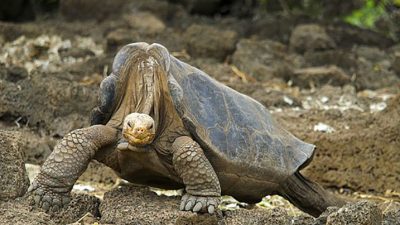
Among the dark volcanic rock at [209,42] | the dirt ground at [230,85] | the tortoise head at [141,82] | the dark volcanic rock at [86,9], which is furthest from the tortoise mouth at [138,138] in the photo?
the dark volcanic rock at [86,9]

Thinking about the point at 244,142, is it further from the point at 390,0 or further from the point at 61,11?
the point at 390,0

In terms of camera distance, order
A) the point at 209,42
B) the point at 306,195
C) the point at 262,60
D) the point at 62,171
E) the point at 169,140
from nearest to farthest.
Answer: the point at 62,171
the point at 169,140
the point at 306,195
the point at 262,60
the point at 209,42

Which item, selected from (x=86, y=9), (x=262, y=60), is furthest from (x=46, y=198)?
(x=86, y=9)

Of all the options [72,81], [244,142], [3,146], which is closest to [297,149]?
[244,142]

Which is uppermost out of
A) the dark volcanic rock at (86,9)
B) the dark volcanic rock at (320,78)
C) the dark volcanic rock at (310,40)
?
the dark volcanic rock at (86,9)

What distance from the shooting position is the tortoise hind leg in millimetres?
4773

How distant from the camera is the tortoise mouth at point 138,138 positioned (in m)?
3.83

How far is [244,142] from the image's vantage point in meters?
4.26

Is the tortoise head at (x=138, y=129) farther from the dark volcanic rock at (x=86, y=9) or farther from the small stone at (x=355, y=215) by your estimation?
the dark volcanic rock at (x=86, y=9)

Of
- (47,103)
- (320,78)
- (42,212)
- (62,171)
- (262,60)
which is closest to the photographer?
(42,212)

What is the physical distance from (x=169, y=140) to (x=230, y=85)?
11.6 feet

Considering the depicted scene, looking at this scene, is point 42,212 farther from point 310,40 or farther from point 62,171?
point 310,40

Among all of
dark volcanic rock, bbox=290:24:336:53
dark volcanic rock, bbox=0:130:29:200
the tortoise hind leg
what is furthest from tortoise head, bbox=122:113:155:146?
dark volcanic rock, bbox=290:24:336:53

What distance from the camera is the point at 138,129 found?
12.6 ft
